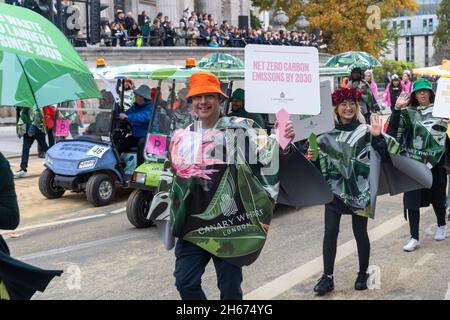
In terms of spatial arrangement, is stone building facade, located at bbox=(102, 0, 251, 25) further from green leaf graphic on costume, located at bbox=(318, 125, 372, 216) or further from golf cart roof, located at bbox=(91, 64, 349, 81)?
green leaf graphic on costume, located at bbox=(318, 125, 372, 216)

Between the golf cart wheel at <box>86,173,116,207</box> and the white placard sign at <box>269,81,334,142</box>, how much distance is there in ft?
17.6

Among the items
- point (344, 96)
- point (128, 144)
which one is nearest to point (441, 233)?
point (344, 96)

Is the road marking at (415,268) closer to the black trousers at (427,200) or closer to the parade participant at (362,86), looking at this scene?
the black trousers at (427,200)

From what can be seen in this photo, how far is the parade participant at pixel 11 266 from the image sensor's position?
129 inches

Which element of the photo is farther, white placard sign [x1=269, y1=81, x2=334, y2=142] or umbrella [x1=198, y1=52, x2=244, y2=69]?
umbrella [x1=198, y1=52, x2=244, y2=69]

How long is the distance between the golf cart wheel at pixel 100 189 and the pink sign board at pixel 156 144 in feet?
4.14

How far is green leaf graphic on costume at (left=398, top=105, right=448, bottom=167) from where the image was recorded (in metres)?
6.67

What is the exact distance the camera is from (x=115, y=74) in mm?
9086

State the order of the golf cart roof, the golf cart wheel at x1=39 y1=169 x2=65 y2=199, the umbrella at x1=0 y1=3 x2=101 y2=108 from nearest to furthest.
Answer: the umbrella at x1=0 y1=3 x2=101 y2=108, the golf cart roof, the golf cart wheel at x1=39 y1=169 x2=65 y2=199

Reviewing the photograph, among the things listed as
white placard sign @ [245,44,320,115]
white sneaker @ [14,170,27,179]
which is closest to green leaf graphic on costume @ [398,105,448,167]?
white placard sign @ [245,44,320,115]

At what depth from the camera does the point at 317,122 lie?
459 centimetres

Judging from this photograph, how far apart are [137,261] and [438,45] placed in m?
92.9

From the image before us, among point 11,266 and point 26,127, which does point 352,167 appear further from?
point 26,127
